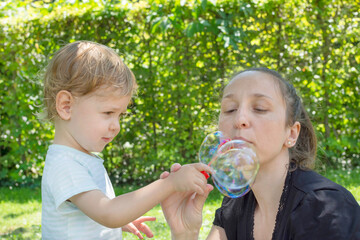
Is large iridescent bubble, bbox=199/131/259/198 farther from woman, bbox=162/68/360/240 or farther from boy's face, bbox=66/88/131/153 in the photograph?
boy's face, bbox=66/88/131/153

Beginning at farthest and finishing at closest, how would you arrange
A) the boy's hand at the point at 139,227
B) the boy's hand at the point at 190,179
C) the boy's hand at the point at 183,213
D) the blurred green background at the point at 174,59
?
the blurred green background at the point at 174,59 < the boy's hand at the point at 139,227 < the boy's hand at the point at 183,213 < the boy's hand at the point at 190,179

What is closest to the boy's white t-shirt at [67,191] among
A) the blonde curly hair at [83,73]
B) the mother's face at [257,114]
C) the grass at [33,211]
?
the blonde curly hair at [83,73]

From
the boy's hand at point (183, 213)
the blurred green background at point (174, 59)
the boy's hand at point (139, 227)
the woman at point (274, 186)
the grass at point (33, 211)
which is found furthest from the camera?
the blurred green background at point (174, 59)

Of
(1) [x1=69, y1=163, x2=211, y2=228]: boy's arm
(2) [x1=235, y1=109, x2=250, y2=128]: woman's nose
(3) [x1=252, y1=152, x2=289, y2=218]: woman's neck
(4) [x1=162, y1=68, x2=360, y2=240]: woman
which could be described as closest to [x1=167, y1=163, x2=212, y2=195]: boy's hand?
(1) [x1=69, y1=163, x2=211, y2=228]: boy's arm

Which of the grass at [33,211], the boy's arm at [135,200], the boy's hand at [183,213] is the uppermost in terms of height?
the boy's arm at [135,200]

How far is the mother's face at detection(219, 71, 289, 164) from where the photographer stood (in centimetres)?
237

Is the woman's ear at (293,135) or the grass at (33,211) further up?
the woman's ear at (293,135)

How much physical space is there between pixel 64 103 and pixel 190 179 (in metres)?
Result: 0.84

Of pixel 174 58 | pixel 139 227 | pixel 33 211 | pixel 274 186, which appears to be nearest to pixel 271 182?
pixel 274 186

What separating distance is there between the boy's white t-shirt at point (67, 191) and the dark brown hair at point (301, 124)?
1101mm

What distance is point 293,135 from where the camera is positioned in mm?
2631

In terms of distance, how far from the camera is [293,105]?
2.68 m

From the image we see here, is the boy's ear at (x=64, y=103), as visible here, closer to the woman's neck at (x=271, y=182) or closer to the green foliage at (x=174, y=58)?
the woman's neck at (x=271, y=182)

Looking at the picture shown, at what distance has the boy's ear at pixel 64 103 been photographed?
7.72 feet
